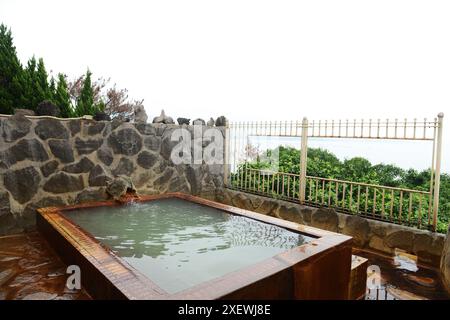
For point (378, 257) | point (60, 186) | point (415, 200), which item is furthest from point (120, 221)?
point (415, 200)

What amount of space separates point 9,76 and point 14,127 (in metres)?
3.65

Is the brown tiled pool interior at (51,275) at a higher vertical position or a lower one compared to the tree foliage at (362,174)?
lower

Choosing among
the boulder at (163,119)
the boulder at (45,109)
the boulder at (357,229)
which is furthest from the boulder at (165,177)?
the boulder at (357,229)

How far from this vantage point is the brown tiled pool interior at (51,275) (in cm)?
227

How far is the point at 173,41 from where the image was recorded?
7.70 m

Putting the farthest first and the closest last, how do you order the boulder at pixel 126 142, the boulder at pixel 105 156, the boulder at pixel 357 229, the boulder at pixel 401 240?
the boulder at pixel 126 142, the boulder at pixel 105 156, the boulder at pixel 357 229, the boulder at pixel 401 240

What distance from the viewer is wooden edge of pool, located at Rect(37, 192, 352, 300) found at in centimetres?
162

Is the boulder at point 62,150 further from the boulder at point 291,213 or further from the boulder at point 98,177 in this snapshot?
the boulder at point 291,213

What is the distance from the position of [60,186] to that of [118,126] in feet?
4.13

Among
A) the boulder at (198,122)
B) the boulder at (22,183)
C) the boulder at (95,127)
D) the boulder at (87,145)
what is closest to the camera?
the boulder at (22,183)

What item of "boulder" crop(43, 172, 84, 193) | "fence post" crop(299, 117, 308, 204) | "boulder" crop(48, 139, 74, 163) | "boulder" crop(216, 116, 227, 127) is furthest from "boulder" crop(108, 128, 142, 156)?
"fence post" crop(299, 117, 308, 204)

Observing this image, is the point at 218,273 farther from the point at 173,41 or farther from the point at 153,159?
→ the point at 173,41

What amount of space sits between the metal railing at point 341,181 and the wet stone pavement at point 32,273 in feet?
11.7

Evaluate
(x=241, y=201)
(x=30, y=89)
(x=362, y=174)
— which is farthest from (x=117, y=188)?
(x=362, y=174)
